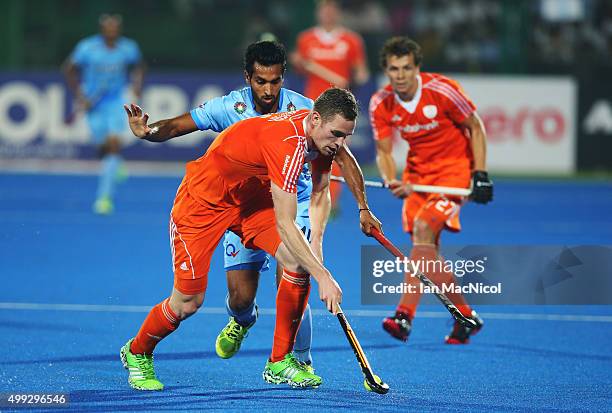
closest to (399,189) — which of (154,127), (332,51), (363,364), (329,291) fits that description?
(154,127)

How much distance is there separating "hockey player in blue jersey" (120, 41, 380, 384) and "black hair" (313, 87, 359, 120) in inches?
30.5

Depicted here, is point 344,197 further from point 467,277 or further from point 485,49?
point 467,277

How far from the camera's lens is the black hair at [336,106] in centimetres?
552

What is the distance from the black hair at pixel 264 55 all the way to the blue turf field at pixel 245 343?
167 centimetres

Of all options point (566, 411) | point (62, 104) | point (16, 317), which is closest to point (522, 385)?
point (566, 411)

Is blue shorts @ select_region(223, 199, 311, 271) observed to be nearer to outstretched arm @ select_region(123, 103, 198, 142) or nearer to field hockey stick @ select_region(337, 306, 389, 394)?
outstretched arm @ select_region(123, 103, 198, 142)

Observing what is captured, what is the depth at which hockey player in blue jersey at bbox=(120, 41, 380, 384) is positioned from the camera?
6.38 meters

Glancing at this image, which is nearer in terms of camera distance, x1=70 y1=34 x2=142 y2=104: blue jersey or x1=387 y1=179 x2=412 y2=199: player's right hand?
x1=387 y1=179 x2=412 y2=199: player's right hand

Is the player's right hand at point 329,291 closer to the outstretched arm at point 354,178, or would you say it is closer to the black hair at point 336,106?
the black hair at point 336,106

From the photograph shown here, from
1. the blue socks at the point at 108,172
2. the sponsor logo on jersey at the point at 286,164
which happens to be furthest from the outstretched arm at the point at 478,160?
the blue socks at the point at 108,172

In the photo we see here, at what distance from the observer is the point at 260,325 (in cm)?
808

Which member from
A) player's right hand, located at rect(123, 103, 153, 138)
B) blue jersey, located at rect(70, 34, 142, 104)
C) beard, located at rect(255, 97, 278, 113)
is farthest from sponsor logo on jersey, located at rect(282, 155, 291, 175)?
blue jersey, located at rect(70, 34, 142, 104)

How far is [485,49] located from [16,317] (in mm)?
12994

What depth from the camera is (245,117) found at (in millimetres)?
6574
